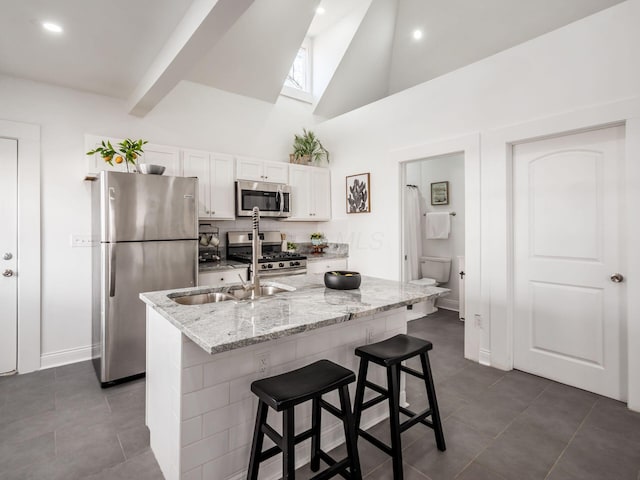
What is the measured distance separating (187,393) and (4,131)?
3072 mm

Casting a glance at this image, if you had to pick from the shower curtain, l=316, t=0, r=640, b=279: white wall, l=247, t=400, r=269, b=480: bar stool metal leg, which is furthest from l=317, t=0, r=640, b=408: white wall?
Result: l=247, t=400, r=269, b=480: bar stool metal leg

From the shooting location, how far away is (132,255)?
280 centimetres

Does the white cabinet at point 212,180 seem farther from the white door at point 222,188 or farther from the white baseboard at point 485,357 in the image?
the white baseboard at point 485,357

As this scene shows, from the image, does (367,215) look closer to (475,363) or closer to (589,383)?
(475,363)

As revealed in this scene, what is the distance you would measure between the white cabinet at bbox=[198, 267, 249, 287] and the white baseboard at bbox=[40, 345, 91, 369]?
4.25ft

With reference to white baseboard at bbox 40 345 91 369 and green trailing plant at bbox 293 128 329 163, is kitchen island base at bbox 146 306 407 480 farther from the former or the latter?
green trailing plant at bbox 293 128 329 163

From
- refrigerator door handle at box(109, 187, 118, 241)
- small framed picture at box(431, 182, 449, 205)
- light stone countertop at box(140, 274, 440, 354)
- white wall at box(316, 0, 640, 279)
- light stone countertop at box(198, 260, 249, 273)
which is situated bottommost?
light stone countertop at box(140, 274, 440, 354)

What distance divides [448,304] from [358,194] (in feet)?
7.49

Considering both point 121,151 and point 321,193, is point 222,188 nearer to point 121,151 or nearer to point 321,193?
point 121,151

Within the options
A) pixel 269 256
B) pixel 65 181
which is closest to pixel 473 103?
pixel 269 256

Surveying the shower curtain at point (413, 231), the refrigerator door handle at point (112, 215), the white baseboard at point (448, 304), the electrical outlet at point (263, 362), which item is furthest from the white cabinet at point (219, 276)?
the white baseboard at point (448, 304)

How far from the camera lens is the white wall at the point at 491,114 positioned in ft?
7.70

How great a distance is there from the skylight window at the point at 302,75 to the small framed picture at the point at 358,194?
4.89ft

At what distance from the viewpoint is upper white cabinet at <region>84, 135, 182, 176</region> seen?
3.08 meters
